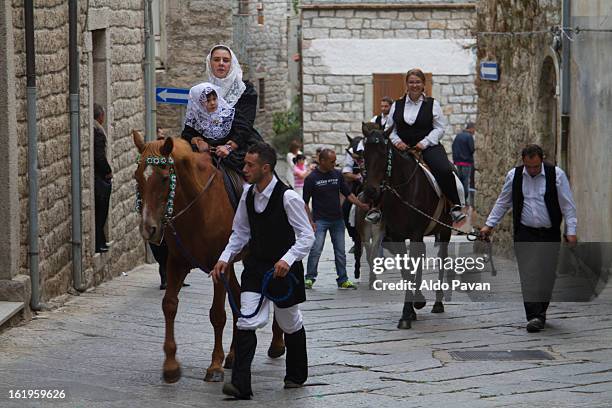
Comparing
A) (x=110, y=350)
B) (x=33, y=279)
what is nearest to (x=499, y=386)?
(x=110, y=350)

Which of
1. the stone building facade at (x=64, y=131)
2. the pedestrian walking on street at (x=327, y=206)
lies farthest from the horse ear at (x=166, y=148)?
the pedestrian walking on street at (x=327, y=206)

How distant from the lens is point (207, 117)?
10.8 meters

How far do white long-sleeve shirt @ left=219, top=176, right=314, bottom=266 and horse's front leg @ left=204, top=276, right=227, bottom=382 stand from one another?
0.68 m

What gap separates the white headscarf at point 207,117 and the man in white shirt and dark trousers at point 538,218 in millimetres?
2972

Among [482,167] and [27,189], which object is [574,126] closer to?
[482,167]

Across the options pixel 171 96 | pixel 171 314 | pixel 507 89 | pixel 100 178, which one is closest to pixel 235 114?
pixel 171 314

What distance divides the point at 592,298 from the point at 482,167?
731 cm

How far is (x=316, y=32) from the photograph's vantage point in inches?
1277

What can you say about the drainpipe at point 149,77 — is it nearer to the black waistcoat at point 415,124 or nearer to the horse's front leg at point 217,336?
the black waistcoat at point 415,124

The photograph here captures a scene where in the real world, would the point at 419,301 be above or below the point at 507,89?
below

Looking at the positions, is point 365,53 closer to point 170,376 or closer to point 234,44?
point 234,44

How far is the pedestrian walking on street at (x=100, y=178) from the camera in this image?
15.6m

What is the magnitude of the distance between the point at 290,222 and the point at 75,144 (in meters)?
5.81

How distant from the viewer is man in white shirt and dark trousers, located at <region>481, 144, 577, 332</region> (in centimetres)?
1226
